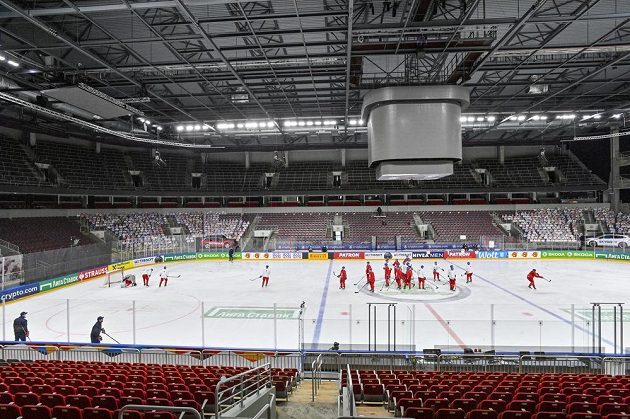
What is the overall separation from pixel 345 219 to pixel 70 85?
107ft

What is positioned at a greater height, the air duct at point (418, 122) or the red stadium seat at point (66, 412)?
the air duct at point (418, 122)

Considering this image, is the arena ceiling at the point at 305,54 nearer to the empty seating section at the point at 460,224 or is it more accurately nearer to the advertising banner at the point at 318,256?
the empty seating section at the point at 460,224

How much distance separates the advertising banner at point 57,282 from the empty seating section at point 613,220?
50.1m

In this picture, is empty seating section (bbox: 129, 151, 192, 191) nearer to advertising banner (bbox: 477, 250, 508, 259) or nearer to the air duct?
advertising banner (bbox: 477, 250, 508, 259)

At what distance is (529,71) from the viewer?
2408cm

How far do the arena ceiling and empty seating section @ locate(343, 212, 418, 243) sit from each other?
13533 mm

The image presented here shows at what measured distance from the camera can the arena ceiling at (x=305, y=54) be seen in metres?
15.2

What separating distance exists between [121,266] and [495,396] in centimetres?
3094

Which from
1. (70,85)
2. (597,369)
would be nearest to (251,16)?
(70,85)

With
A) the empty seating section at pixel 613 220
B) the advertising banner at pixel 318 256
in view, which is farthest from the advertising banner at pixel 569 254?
the advertising banner at pixel 318 256

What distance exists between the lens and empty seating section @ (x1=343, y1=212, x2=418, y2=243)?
42688mm

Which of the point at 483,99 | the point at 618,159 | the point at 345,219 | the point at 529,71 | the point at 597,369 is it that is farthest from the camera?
the point at 345,219

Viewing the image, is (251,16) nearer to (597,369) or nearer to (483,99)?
(597,369)

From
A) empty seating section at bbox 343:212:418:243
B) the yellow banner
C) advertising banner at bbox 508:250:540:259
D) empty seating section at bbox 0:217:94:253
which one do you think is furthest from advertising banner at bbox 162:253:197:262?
advertising banner at bbox 508:250:540:259
